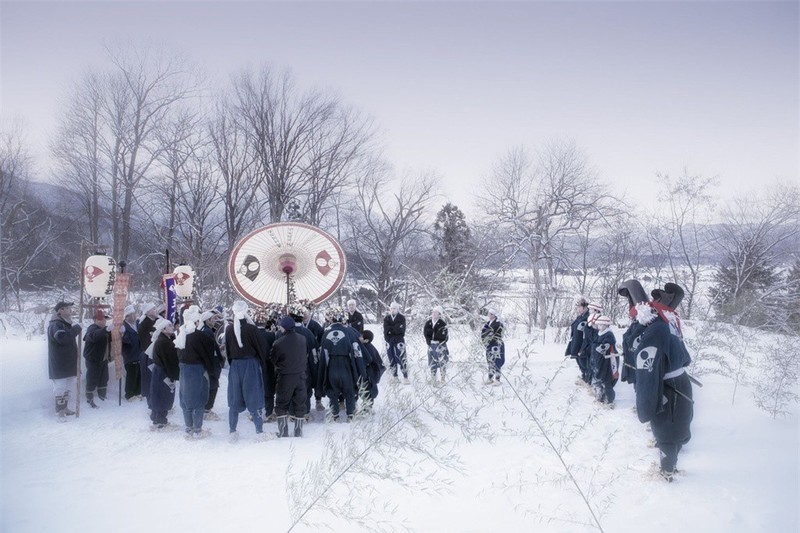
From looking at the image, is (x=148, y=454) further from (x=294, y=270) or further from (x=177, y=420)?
(x=294, y=270)

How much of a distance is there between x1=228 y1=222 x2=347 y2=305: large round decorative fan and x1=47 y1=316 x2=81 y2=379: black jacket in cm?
245

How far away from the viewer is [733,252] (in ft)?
75.0

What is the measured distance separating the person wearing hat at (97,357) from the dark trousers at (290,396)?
11.2 feet

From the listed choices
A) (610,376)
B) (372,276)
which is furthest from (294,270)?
(372,276)

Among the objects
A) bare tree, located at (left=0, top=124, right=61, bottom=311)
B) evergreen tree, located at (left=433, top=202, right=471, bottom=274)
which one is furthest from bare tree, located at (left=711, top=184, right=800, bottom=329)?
bare tree, located at (left=0, top=124, right=61, bottom=311)

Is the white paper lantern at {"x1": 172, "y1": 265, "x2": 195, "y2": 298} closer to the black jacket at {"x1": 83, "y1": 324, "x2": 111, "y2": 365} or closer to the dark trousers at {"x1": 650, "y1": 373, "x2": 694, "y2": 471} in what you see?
the black jacket at {"x1": 83, "y1": 324, "x2": 111, "y2": 365}

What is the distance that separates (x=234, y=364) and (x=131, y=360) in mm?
2916

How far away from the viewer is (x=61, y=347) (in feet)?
22.0

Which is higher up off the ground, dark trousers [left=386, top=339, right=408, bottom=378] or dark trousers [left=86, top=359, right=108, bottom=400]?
dark trousers [left=386, top=339, right=408, bottom=378]

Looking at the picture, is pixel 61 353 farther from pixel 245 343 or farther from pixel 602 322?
pixel 602 322

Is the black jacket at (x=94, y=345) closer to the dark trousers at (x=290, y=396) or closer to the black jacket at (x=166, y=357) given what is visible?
the black jacket at (x=166, y=357)

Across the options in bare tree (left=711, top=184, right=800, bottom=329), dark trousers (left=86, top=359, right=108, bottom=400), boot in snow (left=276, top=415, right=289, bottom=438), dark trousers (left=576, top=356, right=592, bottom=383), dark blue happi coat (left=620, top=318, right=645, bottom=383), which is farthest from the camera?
bare tree (left=711, top=184, right=800, bottom=329)

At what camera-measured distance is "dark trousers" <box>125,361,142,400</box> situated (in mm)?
7855

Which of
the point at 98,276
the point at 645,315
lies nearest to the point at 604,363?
the point at 645,315
